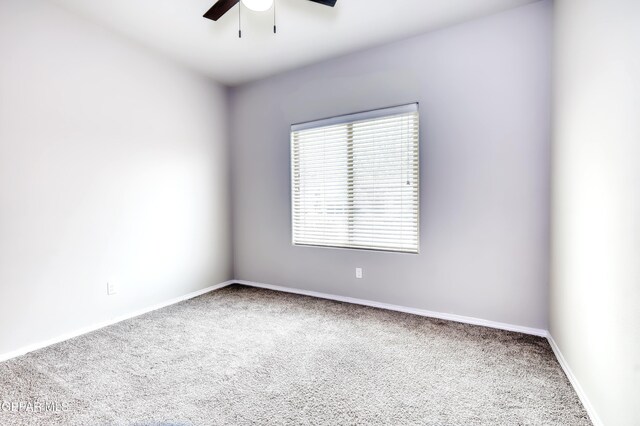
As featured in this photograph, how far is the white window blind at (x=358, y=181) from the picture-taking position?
302 centimetres

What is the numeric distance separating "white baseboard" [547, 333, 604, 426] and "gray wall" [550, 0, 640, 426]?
1.4 inches

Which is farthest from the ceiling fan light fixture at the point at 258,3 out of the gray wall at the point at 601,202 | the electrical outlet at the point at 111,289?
the electrical outlet at the point at 111,289

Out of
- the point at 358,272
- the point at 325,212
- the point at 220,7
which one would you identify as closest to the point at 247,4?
the point at 220,7

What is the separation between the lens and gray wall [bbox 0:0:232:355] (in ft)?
7.44

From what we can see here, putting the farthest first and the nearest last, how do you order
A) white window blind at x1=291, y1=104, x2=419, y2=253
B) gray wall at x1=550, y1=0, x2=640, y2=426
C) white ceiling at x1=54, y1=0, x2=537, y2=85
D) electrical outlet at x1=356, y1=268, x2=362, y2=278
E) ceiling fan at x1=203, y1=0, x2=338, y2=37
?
1. electrical outlet at x1=356, y1=268, x2=362, y2=278
2. white window blind at x1=291, y1=104, x2=419, y2=253
3. white ceiling at x1=54, y1=0, x2=537, y2=85
4. ceiling fan at x1=203, y1=0, x2=338, y2=37
5. gray wall at x1=550, y1=0, x2=640, y2=426

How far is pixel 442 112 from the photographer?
281 centimetres

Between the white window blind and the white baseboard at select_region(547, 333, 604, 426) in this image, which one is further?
the white window blind

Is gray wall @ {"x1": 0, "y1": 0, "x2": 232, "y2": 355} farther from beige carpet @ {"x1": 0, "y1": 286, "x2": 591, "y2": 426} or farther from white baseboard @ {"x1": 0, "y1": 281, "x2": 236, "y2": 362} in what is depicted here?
beige carpet @ {"x1": 0, "y1": 286, "x2": 591, "y2": 426}

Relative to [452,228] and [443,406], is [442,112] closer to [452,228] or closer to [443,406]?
[452,228]

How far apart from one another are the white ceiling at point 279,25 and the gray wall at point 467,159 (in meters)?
0.18

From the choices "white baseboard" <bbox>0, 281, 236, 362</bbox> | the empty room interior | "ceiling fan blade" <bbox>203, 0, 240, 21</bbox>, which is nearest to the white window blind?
the empty room interior

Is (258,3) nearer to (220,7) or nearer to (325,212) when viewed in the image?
(220,7)

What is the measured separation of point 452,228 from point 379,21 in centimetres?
194

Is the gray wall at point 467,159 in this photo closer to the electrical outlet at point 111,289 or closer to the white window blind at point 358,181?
the white window blind at point 358,181
